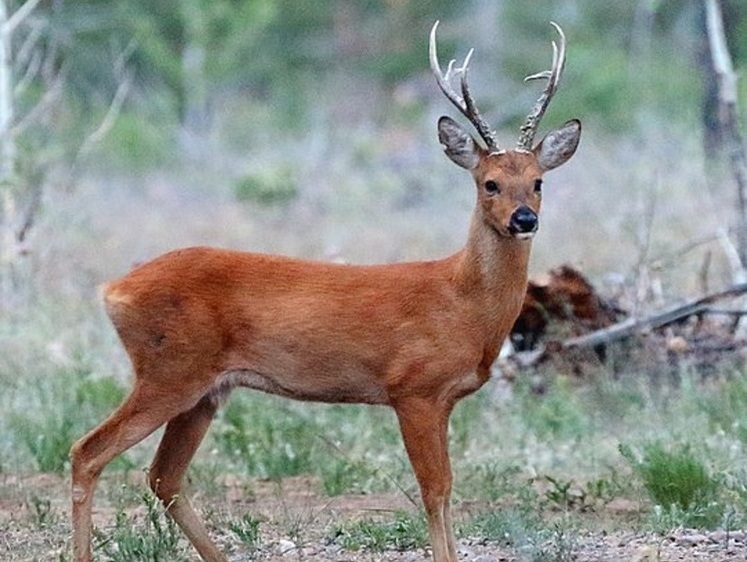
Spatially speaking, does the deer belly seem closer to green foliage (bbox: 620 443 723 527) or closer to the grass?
the grass

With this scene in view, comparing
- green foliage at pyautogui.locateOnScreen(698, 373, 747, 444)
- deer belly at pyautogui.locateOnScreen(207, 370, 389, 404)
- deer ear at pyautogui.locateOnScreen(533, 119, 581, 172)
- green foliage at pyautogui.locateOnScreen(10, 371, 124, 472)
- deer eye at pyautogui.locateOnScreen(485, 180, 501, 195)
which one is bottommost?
green foliage at pyautogui.locateOnScreen(10, 371, 124, 472)

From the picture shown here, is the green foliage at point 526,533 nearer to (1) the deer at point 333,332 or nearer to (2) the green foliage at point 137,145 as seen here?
(1) the deer at point 333,332

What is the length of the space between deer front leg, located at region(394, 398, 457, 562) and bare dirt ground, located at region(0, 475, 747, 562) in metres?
0.30

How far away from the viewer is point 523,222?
22.9 ft

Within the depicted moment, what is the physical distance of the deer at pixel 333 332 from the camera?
22.9ft

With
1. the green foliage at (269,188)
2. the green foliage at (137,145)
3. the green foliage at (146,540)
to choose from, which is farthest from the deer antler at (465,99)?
the green foliage at (137,145)

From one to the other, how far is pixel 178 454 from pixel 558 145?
2.00 metres

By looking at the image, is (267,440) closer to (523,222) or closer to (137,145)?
(523,222)

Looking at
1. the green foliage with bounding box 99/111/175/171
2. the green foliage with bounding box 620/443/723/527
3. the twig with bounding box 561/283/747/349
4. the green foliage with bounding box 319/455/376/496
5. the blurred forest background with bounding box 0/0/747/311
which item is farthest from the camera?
the green foliage with bounding box 99/111/175/171

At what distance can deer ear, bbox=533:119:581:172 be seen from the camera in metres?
7.46

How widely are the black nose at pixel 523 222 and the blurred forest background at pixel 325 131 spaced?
366 centimetres

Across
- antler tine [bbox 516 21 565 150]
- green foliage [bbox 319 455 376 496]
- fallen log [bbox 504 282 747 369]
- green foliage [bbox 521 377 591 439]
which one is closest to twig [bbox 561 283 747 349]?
fallen log [bbox 504 282 747 369]

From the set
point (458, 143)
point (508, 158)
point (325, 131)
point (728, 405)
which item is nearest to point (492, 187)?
point (508, 158)

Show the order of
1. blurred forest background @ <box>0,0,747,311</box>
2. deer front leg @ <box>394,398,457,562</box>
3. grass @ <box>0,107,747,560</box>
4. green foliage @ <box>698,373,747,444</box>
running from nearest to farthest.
Result: 1. deer front leg @ <box>394,398,457,562</box>
2. grass @ <box>0,107,747,560</box>
3. green foliage @ <box>698,373,747,444</box>
4. blurred forest background @ <box>0,0,747,311</box>
